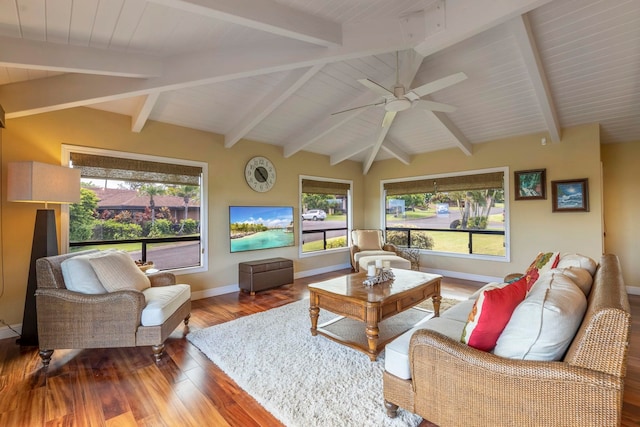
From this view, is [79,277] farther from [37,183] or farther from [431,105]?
[431,105]

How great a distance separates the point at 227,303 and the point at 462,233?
14.6 ft

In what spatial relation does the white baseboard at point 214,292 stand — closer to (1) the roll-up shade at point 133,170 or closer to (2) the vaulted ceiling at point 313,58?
(1) the roll-up shade at point 133,170

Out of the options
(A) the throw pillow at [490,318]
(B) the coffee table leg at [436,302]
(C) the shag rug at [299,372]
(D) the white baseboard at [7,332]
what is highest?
(A) the throw pillow at [490,318]

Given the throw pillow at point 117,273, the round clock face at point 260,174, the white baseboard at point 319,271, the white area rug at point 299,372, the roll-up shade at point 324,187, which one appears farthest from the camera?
the roll-up shade at point 324,187

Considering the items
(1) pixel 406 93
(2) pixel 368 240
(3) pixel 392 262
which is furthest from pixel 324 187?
(1) pixel 406 93

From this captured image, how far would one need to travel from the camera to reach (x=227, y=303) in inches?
160

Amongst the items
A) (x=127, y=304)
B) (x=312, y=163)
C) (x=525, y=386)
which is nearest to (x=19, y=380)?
(x=127, y=304)

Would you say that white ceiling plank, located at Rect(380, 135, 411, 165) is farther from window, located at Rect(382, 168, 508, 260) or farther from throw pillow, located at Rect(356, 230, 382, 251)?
throw pillow, located at Rect(356, 230, 382, 251)

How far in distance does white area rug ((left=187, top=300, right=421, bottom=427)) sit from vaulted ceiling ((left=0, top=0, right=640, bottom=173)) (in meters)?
2.54

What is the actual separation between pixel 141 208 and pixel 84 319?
185 centimetres

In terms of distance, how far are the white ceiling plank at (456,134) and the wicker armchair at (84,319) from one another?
4.58 metres

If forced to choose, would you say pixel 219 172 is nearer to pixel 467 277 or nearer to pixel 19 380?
pixel 19 380

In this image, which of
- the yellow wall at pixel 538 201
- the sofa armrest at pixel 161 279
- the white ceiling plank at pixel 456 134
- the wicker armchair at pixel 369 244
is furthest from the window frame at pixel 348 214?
the sofa armrest at pixel 161 279

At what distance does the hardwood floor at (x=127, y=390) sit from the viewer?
1.79 meters
